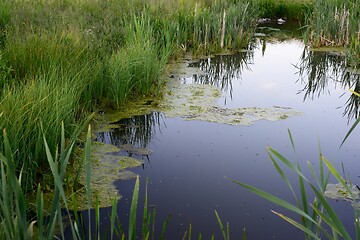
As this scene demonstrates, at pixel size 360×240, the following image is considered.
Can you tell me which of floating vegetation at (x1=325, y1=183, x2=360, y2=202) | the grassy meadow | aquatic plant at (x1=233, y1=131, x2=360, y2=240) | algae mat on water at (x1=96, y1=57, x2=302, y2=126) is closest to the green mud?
algae mat on water at (x1=96, y1=57, x2=302, y2=126)

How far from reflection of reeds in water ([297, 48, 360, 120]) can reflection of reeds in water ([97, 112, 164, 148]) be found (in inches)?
83.3

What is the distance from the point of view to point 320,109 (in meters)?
5.23

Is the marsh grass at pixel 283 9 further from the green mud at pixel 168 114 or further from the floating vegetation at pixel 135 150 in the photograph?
the floating vegetation at pixel 135 150

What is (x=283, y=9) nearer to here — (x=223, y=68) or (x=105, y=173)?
(x=223, y=68)

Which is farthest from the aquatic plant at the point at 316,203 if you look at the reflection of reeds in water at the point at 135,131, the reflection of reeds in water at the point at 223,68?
the reflection of reeds in water at the point at 223,68

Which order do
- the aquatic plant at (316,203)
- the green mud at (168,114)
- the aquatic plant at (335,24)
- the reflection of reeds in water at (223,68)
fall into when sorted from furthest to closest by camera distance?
1. the aquatic plant at (335,24)
2. the reflection of reeds in water at (223,68)
3. the green mud at (168,114)
4. the aquatic plant at (316,203)

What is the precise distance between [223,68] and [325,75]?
1536mm

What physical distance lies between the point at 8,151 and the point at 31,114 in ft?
5.44

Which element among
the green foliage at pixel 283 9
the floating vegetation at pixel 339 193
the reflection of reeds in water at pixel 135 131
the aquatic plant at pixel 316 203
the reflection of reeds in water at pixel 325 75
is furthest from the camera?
the green foliage at pixel 283 9

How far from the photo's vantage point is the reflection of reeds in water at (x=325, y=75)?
18.7ft

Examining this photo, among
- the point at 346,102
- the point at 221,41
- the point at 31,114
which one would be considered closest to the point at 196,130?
the point at 31,114

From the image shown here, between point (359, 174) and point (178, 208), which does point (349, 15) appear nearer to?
point (359, 174)

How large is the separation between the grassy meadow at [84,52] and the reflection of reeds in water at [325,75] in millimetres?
328

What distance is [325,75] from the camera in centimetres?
688
